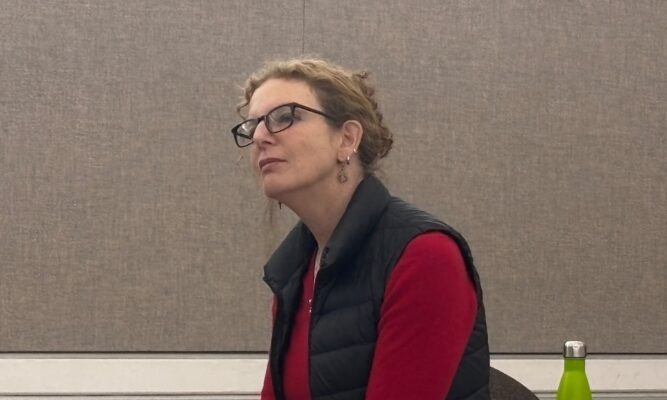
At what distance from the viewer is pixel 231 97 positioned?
273 centimetres

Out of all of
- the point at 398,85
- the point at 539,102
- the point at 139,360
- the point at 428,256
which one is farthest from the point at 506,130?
the point at 428,256

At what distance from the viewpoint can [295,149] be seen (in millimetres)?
1737

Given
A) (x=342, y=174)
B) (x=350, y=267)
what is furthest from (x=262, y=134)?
(x=350, y=267)

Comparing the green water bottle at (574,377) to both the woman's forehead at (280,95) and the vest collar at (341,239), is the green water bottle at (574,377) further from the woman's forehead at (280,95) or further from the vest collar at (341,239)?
the woman's forehead at (280,95)

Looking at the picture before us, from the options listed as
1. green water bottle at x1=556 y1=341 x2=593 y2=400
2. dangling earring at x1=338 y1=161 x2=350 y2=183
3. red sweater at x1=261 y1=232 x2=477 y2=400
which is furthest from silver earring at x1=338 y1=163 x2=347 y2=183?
green water bottle at x1=556 y1=341 x2=593 y2=400

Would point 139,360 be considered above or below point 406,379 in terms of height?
below

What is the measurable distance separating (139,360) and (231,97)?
2.46ft

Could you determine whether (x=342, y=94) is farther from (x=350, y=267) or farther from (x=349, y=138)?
(x=350, y=267)

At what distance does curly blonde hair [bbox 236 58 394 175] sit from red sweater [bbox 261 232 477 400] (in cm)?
28

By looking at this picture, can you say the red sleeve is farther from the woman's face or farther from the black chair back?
the black chair back

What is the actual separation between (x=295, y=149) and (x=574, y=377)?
0.66 metres

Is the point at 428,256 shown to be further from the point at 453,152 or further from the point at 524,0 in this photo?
the point at 524,0

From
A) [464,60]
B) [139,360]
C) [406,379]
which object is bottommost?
[139,360]

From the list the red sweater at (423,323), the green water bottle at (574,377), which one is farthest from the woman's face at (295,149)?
the green water bottle at (574,377)
